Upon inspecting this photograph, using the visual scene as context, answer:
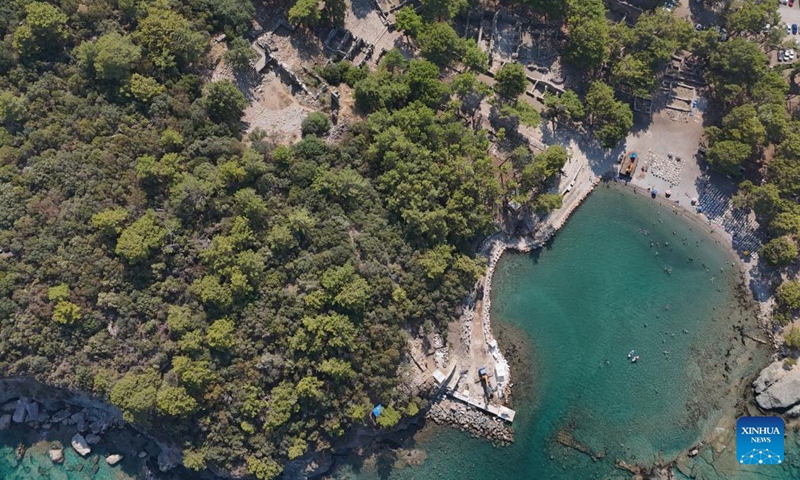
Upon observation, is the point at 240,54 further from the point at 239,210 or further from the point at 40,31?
the point at 40,31

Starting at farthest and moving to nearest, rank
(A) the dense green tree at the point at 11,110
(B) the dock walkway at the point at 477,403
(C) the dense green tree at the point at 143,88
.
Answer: (B) the dock walkway at the point at 477,403
(C) the dense green tree at the point at 143,88
(A) the dense green tree at the point at 11,110

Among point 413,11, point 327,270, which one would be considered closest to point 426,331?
point 327,270

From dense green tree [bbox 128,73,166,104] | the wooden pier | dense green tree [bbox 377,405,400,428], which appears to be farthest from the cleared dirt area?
the wooden pier

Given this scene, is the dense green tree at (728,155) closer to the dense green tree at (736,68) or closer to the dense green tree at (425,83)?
the dense green tree at (736,68)

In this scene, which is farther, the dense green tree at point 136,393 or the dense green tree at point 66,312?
the dense green tree at point 136,393

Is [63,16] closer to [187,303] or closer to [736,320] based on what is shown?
[187,303]

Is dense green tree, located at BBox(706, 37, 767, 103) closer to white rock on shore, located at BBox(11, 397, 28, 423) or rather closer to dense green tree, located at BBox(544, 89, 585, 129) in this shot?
dense green tree, located at BBox(544, 89, 585, 129)

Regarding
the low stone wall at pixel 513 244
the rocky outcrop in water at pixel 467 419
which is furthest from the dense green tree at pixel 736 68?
the rocky outcrop in water at pixel 467 419

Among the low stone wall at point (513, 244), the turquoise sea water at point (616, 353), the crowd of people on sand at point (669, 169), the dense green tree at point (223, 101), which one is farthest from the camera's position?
the crowd of people on sand at point (669, 169)
